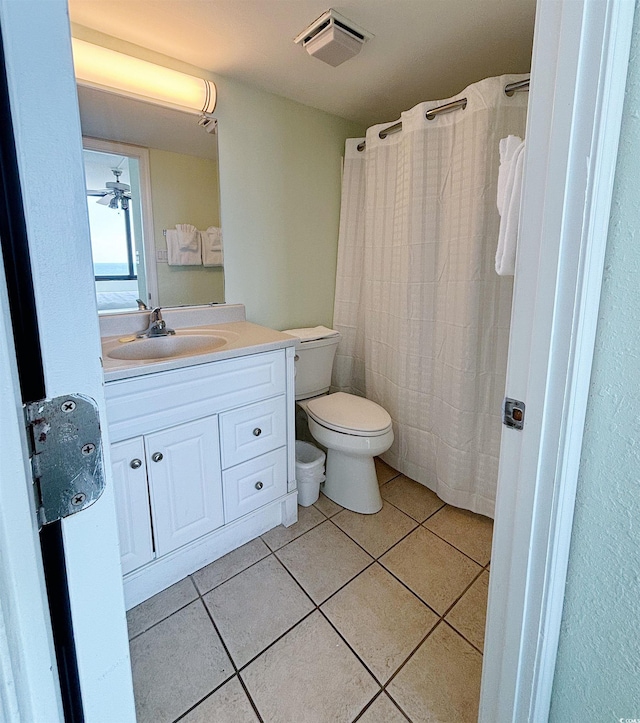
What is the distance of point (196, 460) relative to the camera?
4.79 feet

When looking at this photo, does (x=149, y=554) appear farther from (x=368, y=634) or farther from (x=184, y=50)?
(x=184, y=50)

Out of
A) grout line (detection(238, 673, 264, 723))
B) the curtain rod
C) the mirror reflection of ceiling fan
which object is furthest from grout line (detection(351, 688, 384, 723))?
the curtain rod

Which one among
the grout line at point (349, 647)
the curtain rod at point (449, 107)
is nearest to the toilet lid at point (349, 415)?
the grout line at point (349, 647)

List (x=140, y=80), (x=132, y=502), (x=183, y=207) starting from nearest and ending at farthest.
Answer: (x=132, y=502) → (x=140, y=80) → (x=183, y=207)

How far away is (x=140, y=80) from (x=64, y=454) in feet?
5.90

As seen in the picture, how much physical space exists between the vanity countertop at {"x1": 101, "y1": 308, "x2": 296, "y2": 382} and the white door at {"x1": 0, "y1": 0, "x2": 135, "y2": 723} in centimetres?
91

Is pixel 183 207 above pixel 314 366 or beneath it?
above

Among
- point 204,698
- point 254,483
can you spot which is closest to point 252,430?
point 254,483

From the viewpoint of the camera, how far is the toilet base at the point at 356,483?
192 centimetres

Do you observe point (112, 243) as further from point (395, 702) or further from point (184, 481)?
point (395, 702)

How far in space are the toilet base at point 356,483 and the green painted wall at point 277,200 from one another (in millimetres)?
855

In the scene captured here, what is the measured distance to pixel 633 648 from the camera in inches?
25.4

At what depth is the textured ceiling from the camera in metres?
1.36

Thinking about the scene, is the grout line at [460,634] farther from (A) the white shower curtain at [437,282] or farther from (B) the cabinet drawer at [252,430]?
(B) the cabinet drawer at [252,430]
